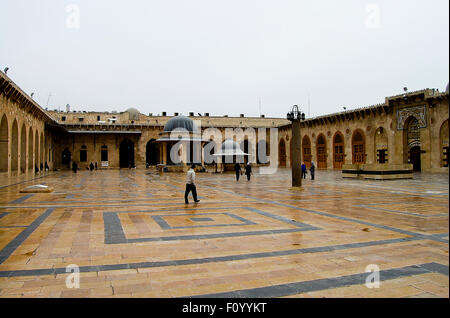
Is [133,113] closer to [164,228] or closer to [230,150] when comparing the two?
[230,150]

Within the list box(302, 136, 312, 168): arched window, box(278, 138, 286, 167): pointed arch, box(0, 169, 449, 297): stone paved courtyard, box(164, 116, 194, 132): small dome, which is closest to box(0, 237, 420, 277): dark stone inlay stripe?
box(0, 169, 449, 297): stone paved courtyard

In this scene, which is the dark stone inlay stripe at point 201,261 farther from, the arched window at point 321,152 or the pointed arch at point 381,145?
the arched window at point 321,152

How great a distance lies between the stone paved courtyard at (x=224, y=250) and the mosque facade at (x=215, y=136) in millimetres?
13465

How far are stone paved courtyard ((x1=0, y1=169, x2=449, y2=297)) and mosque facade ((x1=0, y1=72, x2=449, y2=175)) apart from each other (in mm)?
13465

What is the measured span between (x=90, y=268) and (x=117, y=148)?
124 feet

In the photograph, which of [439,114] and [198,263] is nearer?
[198,263]

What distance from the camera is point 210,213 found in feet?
24.7

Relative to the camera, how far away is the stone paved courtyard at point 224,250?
10.5 feet

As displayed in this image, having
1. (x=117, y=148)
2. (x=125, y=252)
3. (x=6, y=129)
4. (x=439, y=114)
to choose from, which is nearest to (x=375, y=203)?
(x=125, y=252)

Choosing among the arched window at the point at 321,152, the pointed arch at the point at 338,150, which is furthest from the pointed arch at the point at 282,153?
the pointed arch at the point at 338,150

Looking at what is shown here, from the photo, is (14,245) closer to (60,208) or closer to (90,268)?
(90,268)

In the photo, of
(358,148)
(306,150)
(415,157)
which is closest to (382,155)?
(415,157)

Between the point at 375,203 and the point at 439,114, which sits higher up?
the point at 439,114

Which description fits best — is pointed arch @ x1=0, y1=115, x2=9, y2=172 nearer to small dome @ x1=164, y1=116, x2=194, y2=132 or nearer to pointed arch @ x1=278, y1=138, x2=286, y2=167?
small dome @ x1=164, y1=116, x2=194, y2=132
